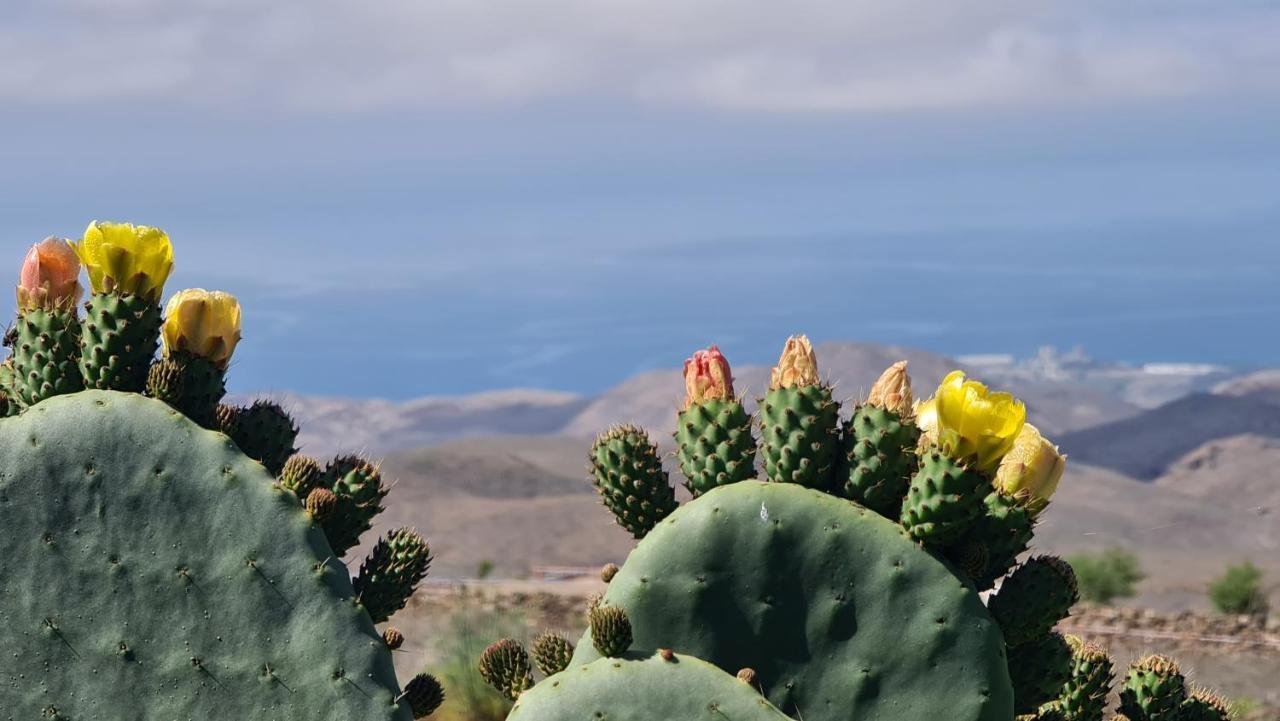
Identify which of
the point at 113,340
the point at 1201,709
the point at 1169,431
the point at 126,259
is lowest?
the point at 1169,431

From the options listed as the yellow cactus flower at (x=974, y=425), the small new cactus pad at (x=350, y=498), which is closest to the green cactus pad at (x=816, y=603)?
the yellow cactus flower at (x=974, y=425)

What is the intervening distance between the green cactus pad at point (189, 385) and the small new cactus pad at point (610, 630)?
1.09 m

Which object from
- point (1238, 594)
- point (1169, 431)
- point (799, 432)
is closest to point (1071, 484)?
point (1169, 431)

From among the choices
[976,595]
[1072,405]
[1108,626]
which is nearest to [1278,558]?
[1108,626]

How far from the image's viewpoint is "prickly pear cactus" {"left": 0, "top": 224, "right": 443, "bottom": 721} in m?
3.71

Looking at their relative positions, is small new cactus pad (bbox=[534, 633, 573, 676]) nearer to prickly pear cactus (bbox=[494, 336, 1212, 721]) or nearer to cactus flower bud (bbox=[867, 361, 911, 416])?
prickly pear cactus (bbox=[494, 336, 1212, 721])

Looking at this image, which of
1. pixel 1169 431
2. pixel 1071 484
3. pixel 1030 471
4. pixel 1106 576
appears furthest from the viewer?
pixel 1169 431

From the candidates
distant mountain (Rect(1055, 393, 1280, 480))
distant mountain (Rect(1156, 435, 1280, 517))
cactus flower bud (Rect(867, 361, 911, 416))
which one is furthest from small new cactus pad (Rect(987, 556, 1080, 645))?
distant mountain (Rect(1055, 393, 1280, 480))

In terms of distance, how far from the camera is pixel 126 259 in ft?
13.4

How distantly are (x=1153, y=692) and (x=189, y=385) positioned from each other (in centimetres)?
270

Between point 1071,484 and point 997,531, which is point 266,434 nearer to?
point 997,531

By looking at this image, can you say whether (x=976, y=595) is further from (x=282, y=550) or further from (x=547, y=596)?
(x=547, y=596)

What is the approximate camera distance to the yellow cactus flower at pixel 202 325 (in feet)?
13.3

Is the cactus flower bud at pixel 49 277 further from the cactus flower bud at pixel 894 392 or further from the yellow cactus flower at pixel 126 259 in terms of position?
the cactus flower bud at pixel 894 392
